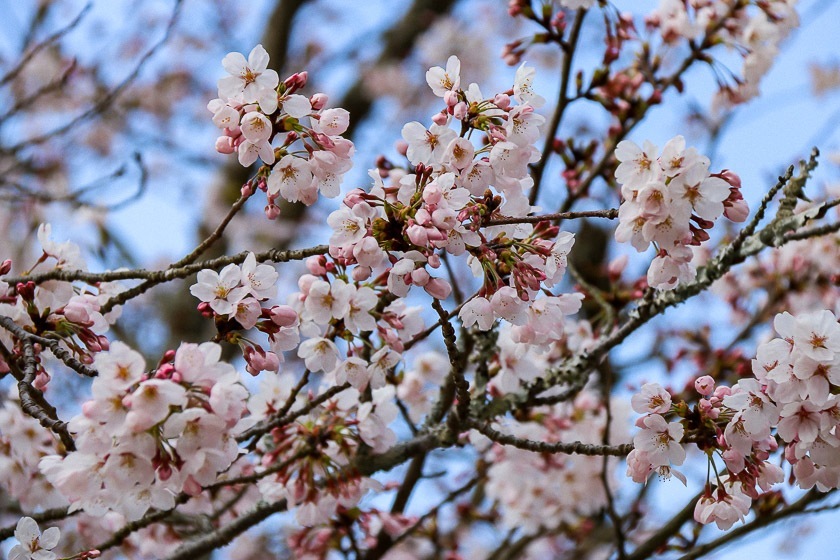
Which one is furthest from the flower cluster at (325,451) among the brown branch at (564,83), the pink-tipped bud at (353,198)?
the brown branch at (564,83)

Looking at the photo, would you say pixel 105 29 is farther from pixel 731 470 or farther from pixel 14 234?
pixel 731 470

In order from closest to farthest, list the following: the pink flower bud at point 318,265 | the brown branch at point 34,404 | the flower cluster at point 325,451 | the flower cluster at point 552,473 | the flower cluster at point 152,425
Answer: the flower cluster at point 152,425
the brown branch at point 34,404
the pink flower bud at point 318,265
the flower cluster at point 325,451
the flower cluster at point 552,473

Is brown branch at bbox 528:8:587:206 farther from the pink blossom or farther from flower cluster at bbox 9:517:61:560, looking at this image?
flower cluster at bbox 9:517:61:560

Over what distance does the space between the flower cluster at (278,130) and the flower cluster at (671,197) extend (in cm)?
59

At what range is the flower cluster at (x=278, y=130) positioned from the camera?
5.24 feet

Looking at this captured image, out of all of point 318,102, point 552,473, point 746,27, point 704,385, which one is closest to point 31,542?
point 318,102

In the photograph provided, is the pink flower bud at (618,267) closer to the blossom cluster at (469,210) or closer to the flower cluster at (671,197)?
the blossom cluster at (469,210)

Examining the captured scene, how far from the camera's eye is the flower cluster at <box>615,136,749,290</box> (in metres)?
1.45

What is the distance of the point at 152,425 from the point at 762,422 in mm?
1083

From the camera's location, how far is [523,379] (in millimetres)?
2408

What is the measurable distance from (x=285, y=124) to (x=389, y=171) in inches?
30.2

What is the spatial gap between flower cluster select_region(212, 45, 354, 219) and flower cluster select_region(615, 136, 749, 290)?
1.95 ft

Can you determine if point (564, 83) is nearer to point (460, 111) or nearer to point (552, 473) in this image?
point (460, 111)

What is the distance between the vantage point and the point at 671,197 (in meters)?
1.45
